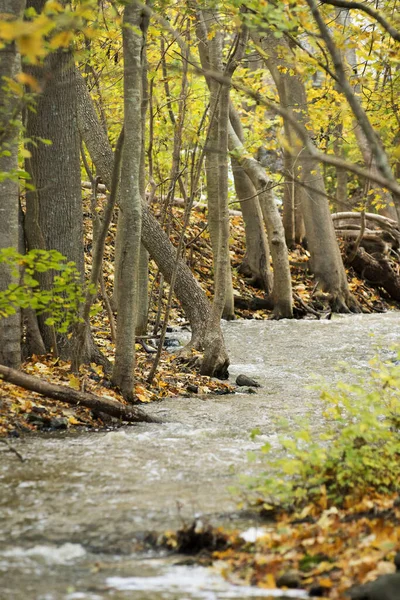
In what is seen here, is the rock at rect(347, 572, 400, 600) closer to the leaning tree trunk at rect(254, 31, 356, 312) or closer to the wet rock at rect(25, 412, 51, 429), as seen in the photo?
the wet rock at rect(25, 412, 51, 429)

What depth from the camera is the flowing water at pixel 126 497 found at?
3316mm

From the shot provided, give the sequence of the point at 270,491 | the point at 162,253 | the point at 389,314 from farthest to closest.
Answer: the point at 389,314
the point at 162,253
the point at 270,491

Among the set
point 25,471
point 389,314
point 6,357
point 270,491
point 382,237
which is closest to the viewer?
point 270,491

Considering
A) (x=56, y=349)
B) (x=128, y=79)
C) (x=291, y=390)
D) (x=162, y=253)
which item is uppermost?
(x=128, y=79)

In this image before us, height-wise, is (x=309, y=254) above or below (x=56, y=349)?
above

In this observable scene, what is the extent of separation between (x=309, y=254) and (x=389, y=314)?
9.61 ft

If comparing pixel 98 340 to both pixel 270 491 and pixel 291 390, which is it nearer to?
pixel 291 390

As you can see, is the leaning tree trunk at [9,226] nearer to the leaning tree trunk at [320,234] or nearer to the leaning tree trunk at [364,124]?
the leaning tree trunk at [364,124]

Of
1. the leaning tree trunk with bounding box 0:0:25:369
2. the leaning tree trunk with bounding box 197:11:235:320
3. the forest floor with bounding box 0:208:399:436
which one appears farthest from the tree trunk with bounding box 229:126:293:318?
the leaning tree trunk with bounding box 0:0:25:369

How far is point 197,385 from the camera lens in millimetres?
9516

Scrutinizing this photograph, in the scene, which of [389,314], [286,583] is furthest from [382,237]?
[286,583]

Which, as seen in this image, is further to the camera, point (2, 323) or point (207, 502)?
point (2, 323)

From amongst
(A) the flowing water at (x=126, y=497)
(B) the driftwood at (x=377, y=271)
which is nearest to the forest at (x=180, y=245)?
(A) the flowing water at (x=126, y=497)

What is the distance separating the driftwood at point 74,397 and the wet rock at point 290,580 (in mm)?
3510
